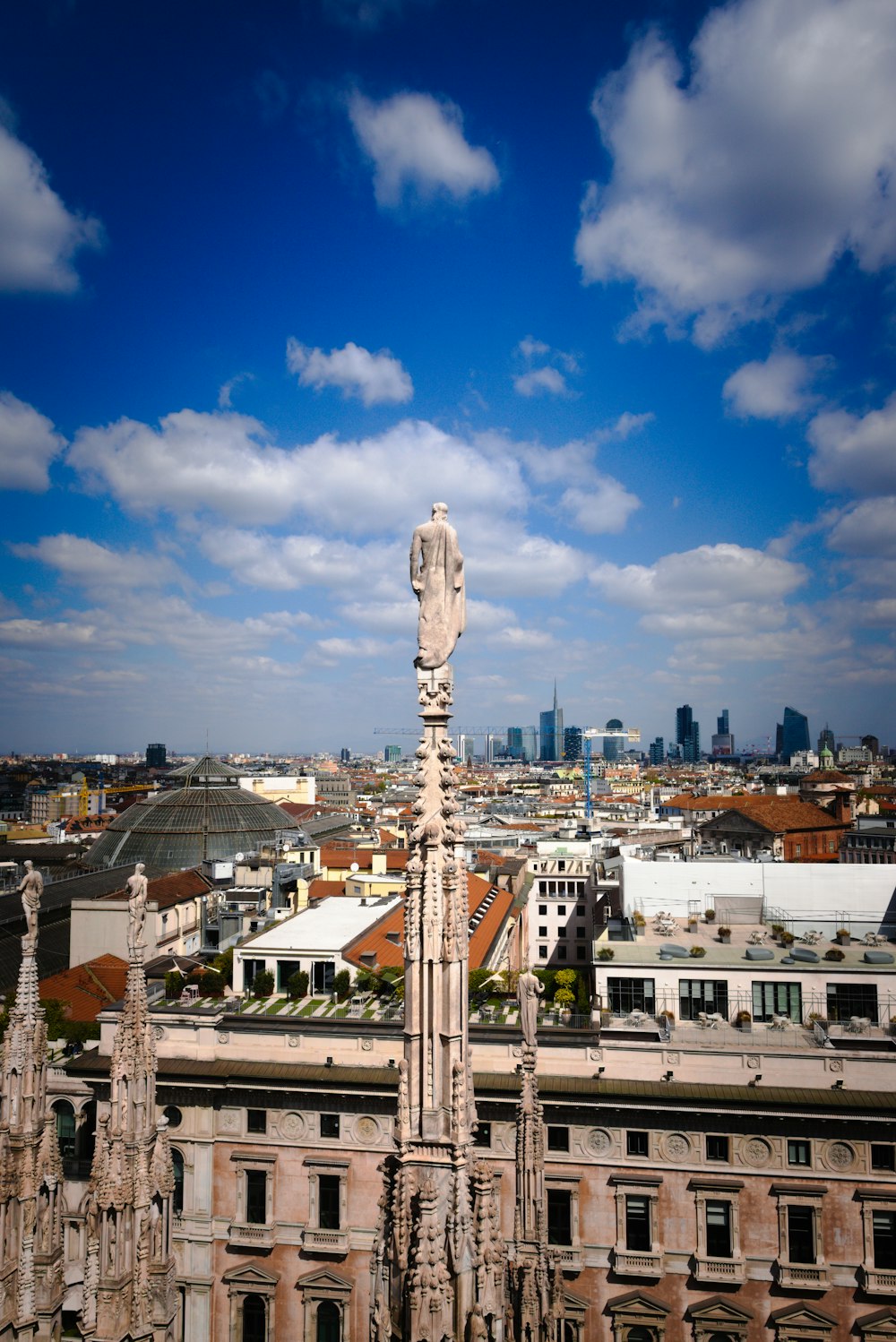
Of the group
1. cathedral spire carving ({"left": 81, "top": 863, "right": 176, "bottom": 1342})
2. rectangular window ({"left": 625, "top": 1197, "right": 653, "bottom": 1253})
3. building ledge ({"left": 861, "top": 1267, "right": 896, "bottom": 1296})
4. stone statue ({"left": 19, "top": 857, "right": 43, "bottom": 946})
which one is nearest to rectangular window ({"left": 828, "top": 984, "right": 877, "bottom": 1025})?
building ledge ({"left": 861, "top": 1267, "right": 896, "bottom": 1296})

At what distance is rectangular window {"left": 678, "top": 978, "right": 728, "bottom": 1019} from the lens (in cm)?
2319

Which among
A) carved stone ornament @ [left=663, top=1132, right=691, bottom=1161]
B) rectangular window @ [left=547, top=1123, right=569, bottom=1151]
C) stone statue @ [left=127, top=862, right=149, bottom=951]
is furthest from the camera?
rectangular window @ [left=547, top=1123, right=569, bottom=1151]

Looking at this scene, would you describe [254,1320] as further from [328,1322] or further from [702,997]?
[702,997]

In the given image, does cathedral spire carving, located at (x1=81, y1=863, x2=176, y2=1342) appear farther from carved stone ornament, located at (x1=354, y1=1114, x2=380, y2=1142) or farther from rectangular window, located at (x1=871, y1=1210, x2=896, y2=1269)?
rectangular window, located at (x1=871, y1=1210, x2=896, y2=1269)

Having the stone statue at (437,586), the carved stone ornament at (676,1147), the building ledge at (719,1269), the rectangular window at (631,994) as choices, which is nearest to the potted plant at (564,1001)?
the rectangular window at (631,994)

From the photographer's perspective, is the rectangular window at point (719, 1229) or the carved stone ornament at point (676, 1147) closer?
the rectangular window at point (719, 1229)

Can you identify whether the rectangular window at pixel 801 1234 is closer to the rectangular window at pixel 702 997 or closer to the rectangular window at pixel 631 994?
the rectangular window at pixel 702 997

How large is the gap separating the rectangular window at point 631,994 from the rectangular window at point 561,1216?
5.04 meters

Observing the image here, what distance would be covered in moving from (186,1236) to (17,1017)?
14.5 metres

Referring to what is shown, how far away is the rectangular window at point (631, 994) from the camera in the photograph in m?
23.5

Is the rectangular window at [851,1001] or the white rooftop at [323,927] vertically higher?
the white rooftop at [323,927]

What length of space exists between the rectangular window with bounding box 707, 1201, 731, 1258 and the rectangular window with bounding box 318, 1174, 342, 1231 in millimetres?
8389

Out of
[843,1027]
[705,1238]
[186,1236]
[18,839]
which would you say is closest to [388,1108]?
[186,1236]

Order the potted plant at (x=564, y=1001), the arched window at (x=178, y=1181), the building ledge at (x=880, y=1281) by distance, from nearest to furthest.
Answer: the building ledge at (x=880, y=1281) → the arched window at (x=178, y=1181) → the potted plant at (x=564, y=1001)
